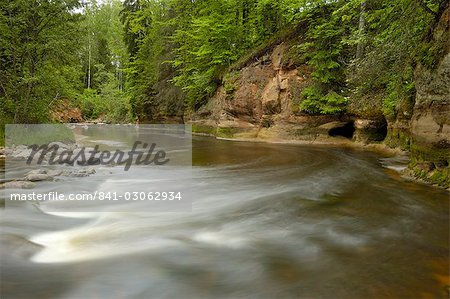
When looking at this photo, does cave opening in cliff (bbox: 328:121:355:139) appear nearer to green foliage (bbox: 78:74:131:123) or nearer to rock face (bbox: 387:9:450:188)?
rock face (bbox: 387:9:450:188)

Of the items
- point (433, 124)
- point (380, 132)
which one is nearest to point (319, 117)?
point (380, 132)

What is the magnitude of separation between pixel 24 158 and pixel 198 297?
981cm

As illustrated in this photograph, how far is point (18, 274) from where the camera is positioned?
122 inches

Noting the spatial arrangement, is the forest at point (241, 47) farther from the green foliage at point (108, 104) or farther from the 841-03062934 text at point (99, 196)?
the green foliage at point (108, 104)

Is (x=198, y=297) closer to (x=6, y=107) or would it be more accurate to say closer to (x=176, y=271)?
(x=176, y=271)

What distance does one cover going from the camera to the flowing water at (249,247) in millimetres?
2840

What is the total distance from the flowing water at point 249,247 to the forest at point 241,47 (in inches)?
136

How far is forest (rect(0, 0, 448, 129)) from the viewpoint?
7652 mm

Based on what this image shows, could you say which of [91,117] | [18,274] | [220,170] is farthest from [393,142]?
[91,117]

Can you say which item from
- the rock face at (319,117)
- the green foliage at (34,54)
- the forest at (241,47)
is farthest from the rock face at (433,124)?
the green foliage at (34,54)

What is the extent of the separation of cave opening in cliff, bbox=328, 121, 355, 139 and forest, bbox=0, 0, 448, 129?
3.22ft

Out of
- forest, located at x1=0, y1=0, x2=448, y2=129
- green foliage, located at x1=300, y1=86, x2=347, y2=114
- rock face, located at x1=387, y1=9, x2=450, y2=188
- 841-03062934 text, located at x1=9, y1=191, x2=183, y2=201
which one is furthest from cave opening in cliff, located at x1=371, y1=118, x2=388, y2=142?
841-03062934 text, located at x1=9, y1=191, x2=183, y2=201

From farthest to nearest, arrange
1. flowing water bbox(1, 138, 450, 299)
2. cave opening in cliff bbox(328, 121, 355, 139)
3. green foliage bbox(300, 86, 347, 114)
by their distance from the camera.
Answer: cave opening in cliff bbox(328, 121, 355, 139) → green foliage bbox(300, 86, 347, 114) → flowing water bbox(1, 138, 450, 299)

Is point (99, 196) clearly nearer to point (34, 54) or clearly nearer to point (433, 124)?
point (433, 124)
